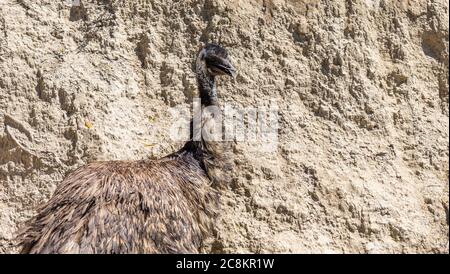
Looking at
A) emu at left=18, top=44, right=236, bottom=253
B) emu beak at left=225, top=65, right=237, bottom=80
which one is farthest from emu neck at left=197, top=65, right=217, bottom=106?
emu beak at left=225, top=65, right=237, bottom=80

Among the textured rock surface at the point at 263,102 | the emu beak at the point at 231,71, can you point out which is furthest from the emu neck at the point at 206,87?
the textured rock surface at the point at 263,102

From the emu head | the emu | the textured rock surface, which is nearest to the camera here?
the emu

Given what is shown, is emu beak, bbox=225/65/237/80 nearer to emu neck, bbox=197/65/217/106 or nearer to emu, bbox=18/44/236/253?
emu, bbox=18/44/236/253

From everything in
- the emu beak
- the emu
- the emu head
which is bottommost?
the emu

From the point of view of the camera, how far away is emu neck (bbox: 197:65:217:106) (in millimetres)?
5594

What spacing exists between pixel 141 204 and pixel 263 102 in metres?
1.50

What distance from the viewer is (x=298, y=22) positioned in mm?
5953

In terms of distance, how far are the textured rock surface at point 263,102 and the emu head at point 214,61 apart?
1.02 ft

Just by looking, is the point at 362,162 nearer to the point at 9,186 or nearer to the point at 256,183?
the point at 256,183

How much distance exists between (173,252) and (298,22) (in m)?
2.09

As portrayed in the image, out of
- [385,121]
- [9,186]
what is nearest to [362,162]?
[385,121]

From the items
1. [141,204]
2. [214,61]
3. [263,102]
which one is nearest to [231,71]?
[214,61]

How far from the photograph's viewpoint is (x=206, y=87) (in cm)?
561

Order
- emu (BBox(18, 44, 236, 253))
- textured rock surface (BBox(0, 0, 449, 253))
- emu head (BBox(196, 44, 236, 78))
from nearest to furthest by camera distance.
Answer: emu (BBox(18, 44, 236, 253)) < emu head (BBox(196, 44, 236, 78)) < textured rock surface (BBox(0, 0, 449, 253))
